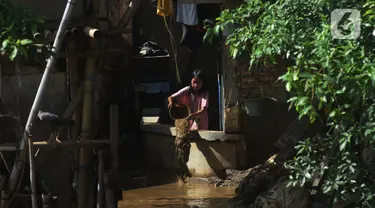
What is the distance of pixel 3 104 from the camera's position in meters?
5.75

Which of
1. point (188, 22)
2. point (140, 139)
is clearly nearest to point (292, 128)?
point (188, 22)

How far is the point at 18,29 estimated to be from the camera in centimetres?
452

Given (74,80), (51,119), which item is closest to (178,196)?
(74,80)

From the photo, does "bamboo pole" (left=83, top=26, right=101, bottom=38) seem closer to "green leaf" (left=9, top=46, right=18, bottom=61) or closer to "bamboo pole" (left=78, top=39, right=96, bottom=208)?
"bamboo pole" (left=78, top=39, right=96, bottom=208)

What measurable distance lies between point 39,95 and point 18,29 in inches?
28.1

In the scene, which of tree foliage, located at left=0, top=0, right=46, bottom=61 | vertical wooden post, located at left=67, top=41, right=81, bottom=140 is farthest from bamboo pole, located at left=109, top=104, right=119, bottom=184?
tree foliage, located at left=0, top=0, right=46, bottom=61

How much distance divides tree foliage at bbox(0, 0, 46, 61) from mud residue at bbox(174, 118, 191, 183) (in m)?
5.79

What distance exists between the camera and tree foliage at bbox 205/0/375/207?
3.90m

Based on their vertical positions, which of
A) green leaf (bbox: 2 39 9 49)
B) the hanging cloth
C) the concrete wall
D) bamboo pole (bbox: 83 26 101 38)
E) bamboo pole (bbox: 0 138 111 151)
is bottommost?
the concrete wall

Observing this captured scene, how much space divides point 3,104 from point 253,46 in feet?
8.49

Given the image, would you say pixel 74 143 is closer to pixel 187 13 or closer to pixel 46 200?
pixel 46 200

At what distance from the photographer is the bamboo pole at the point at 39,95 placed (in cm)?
502

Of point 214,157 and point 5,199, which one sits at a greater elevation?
point 5,199

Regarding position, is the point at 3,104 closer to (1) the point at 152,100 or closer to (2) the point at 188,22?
(2) the point at 188,22
